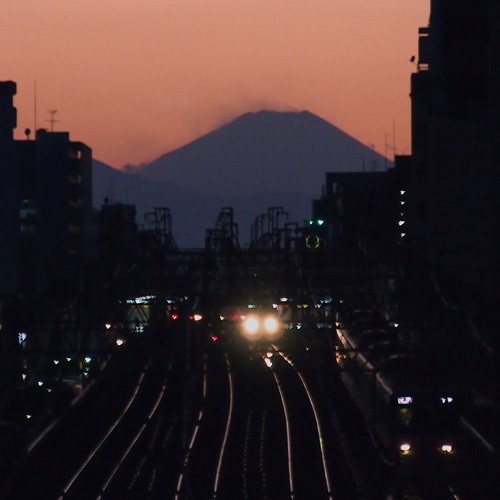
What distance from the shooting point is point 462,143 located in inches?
1179

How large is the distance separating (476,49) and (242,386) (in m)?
10.8

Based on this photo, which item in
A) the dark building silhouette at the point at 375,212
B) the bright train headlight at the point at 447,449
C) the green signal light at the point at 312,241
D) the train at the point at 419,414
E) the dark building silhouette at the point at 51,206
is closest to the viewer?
the train at the point at 419,414

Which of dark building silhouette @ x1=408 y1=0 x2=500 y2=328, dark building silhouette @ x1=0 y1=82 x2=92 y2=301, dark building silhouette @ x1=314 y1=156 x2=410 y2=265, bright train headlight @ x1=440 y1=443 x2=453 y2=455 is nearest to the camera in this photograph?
bright train headlight @ x1=440 y1=443 x2=453 y2=455

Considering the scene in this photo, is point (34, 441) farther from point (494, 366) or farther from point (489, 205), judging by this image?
point (489, 205)

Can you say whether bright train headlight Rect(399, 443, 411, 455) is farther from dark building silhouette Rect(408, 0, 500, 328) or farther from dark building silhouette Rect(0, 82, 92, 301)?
dark building silhouette Rect(0, 82, 92, 301)

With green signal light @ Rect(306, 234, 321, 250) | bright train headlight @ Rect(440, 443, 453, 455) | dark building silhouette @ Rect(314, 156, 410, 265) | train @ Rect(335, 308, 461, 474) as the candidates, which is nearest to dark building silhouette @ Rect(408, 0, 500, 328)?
green signal light @ Rect(306, 234, 321, 250)

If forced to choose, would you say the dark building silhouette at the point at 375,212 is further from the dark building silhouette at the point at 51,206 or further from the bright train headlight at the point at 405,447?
the bright train headlight at the point at 405,447

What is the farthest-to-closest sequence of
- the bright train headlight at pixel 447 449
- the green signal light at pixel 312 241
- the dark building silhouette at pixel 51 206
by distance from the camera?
1. the dark building silhouette at pixel 51 206
2. the green signal light at pixel 312 241
3. the bright train headlight at pixel 447 449

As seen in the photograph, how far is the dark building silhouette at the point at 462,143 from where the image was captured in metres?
27.6

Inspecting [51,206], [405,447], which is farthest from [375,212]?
[405,447]

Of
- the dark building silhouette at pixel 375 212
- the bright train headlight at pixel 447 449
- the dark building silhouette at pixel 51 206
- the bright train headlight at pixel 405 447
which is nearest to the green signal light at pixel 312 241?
the bright train headlight at pixel 405 447

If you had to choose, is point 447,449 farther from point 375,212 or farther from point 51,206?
point 375,212

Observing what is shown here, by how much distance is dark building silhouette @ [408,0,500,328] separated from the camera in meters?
27.6

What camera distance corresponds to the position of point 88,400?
90.1ft
